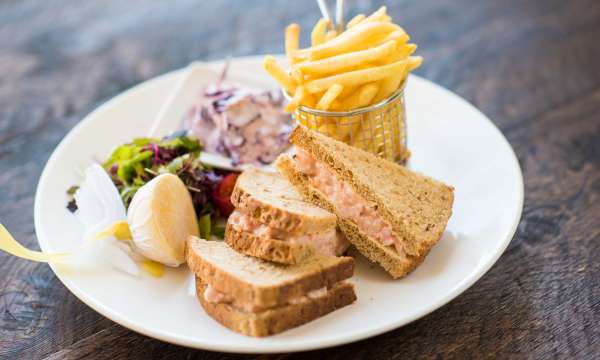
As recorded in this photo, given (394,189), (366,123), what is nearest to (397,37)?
(366,123)

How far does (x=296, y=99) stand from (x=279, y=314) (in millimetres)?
1026

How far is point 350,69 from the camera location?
2963mm

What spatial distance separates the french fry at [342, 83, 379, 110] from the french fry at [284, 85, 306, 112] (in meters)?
0.23

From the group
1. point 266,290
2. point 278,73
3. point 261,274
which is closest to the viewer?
point 266,290

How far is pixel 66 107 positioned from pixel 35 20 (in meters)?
1.52

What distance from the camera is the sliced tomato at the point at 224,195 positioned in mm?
3258

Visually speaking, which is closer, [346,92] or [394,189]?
[394,189]

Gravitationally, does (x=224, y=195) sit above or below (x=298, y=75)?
below

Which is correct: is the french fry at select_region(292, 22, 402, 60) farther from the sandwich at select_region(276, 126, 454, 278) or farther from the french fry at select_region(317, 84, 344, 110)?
the sandwich at select_region(276, 126, 454, 278)

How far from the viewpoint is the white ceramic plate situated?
7.76ft

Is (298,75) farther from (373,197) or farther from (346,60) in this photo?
(373,197)

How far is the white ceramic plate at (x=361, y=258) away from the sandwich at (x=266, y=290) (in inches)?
1.8

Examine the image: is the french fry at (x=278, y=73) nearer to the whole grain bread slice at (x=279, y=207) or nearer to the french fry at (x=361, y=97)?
the french fry at (x=361, y=97)

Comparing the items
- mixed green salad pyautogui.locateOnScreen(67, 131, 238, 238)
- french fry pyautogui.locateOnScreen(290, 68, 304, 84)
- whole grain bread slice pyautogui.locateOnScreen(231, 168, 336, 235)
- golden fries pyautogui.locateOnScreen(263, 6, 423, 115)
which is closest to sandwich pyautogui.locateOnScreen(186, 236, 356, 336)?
whole grain bread slice pyautogui.locateOnScreen(231, 168, 336, 235)
